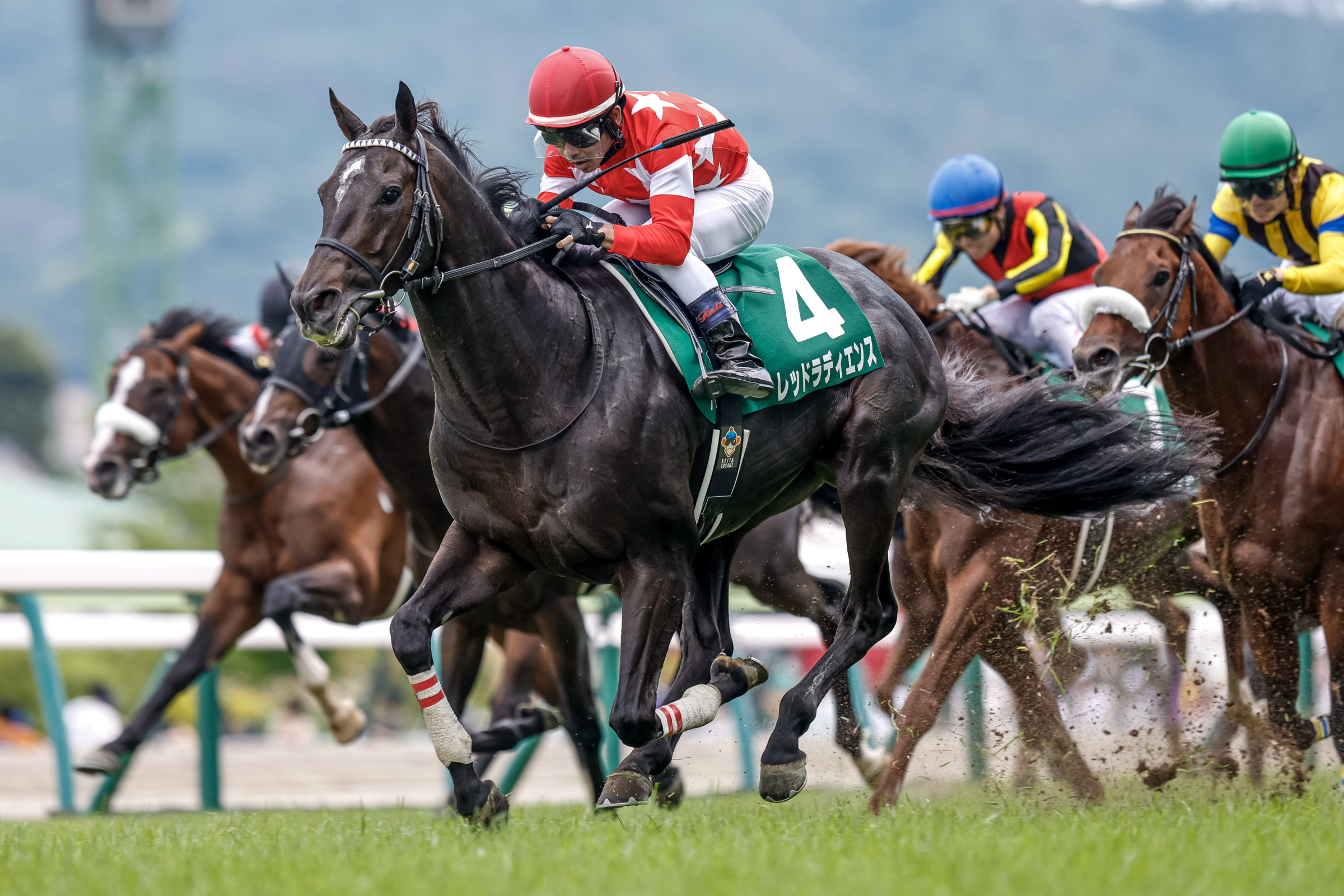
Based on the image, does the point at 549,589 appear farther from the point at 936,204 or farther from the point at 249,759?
the point at 249,759

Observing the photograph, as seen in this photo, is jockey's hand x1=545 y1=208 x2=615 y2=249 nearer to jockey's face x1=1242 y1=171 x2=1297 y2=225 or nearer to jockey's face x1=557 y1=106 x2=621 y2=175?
jockey's face x1=557 y1=106 x2=621 y2=175

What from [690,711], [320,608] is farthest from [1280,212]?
[320,608]

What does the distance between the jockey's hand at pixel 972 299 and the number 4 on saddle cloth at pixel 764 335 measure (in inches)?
62.1

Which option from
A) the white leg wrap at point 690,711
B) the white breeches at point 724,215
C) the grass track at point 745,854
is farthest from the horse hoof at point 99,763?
the white breeches at point 724,215

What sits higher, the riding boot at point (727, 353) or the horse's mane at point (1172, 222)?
the horse's mane at point (1172, 222)

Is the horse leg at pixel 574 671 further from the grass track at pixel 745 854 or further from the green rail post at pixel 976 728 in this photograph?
the green rail post at pixel 976 728

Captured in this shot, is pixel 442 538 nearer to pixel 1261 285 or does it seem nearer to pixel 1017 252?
pixel 1017 252

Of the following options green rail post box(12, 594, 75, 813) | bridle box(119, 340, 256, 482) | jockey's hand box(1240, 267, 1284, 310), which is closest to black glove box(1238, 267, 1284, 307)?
jockey's hand box(1240, 267, 1284, 310)

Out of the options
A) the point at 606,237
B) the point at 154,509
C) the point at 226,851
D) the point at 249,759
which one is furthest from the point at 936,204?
the point at 154,509

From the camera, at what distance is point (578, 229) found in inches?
167

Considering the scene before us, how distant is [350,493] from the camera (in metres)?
7.57

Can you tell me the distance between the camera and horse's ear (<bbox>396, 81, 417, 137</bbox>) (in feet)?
12.7

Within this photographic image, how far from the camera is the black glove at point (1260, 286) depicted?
5500mm

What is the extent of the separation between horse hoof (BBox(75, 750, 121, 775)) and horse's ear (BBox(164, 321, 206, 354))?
211cm
